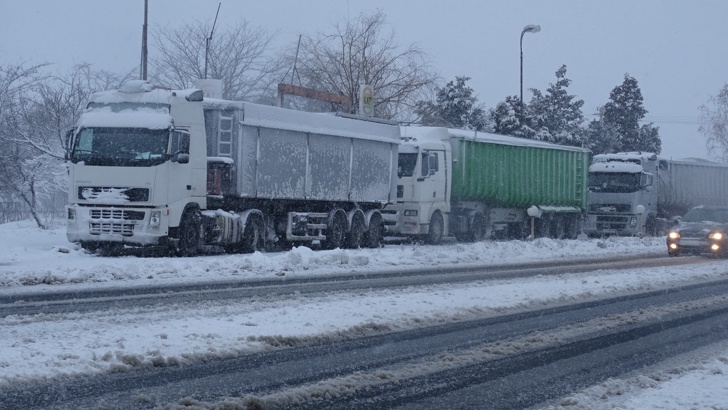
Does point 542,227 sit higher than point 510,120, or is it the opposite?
point 510,120

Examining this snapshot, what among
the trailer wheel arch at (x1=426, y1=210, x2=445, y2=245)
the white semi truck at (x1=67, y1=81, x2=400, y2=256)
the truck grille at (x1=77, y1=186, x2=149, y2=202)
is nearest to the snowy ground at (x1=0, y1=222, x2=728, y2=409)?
the white semi truck at (x1=67, y1=81, x2=400, y2=256)

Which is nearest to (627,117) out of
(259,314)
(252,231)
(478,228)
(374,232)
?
(478,228)

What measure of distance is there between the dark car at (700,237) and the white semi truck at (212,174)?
28.8 ft

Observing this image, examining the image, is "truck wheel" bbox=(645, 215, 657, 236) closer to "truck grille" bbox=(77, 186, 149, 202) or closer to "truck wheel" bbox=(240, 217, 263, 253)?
"truck wheel" bbox=(240, 217, 263, 253)

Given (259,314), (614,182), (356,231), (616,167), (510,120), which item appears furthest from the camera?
(510,120)

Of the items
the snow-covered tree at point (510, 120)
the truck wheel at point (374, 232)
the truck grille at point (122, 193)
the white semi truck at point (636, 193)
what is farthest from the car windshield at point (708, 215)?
the snow-covered tree at point (510, 120)

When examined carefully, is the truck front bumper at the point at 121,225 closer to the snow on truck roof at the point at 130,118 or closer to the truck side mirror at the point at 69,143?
the truck side mirror at the point at 69,143

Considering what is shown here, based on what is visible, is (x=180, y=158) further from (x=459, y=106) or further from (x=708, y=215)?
(x=459, y=106)

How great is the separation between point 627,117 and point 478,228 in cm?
5343

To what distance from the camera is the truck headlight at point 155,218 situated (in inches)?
882

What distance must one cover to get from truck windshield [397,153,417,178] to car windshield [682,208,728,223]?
8391 mm

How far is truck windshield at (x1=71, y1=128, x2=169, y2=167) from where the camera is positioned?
73.6 ft

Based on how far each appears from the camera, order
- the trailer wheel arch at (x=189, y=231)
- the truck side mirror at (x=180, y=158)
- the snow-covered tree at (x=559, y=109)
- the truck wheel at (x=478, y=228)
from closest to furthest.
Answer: the truck side mirror at (x=180, y=158)
the trailer wheel arch at (x=189, y=231)
the truck wheel at (x=478, y=228)
the snow-covered tree at (x=559, y=109)

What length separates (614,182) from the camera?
43562mm
